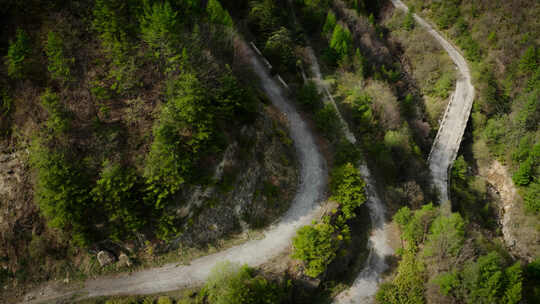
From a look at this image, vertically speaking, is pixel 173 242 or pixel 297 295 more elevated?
pixel 173 242

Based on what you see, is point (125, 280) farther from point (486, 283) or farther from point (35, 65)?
point (486, 283)

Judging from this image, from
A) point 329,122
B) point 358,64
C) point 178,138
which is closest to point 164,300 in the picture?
point 178,138

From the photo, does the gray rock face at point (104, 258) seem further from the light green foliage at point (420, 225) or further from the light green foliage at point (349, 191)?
the light green foliage at point (420, 225)

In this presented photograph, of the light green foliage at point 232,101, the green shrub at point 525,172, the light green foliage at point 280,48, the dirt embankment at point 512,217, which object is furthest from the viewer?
the green shrub at point 525,172

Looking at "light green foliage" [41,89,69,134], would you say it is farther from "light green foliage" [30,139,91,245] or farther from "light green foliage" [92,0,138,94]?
→ "light green foliage" [92,0,138,94]

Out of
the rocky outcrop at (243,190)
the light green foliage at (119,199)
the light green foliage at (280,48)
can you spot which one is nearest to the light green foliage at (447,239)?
the rocky outcrop at (243,190)

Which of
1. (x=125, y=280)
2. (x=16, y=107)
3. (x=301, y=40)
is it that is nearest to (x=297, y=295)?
(x=125, y=280)

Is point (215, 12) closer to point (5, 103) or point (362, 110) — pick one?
point (362, 110)

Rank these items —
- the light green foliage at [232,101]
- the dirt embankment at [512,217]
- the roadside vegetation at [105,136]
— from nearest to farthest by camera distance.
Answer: the roadside vegetation at [105,136]
the light green foliage at [232,101]
the dirt embankment at [512,217]
